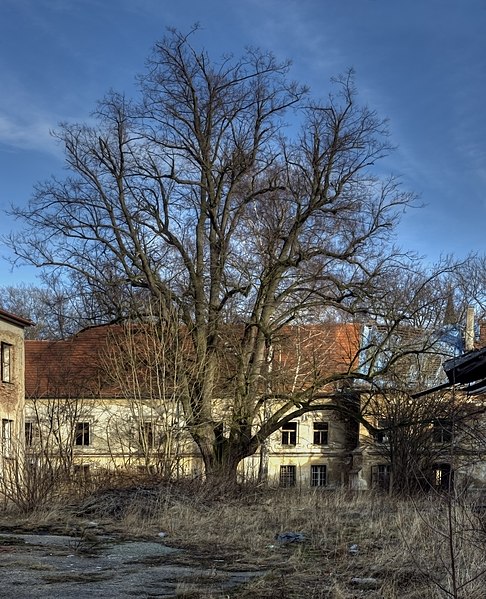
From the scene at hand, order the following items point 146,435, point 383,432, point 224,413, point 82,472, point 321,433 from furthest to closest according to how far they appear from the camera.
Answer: point 321,433 < point 224,413 < point 383,432 < point 146,435 < point 82,472

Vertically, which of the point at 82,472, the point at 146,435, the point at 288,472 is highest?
the point at 146,435

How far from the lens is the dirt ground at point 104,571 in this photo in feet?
27.2

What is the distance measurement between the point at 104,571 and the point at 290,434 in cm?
4142

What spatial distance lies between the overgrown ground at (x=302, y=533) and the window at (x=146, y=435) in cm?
362

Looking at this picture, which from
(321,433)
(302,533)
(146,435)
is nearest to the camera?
(302,533)

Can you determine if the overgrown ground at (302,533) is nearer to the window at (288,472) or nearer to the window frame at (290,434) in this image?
the window at (288,472)

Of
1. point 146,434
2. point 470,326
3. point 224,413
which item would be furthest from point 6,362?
point 470,326

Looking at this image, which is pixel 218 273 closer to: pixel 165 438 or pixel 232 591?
pixel 165 438

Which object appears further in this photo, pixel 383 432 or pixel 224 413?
pixel 224 413

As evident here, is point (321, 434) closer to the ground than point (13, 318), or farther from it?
closer to the ground

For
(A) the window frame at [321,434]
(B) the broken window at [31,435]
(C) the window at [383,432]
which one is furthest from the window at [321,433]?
(B) the broken window at [31,435]

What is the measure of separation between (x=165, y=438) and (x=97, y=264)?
38.1 feet

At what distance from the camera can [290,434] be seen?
50625 mm

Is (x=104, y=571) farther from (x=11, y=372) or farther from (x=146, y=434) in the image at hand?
(x=11, y=372)
